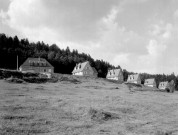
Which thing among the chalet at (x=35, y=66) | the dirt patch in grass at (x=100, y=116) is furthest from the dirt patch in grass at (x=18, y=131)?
the chalet at (x=35, y=66)

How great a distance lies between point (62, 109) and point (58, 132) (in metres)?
7.86

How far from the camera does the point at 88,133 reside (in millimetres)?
15922

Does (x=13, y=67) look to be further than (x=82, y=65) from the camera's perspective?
Yes

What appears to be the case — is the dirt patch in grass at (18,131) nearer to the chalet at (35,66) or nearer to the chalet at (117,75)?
the chalet at (35,66)

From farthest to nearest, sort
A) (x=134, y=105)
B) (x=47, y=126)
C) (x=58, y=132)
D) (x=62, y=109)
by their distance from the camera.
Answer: (x=134, y=105) → (x=62, y=109) → (x=47, y=126) → (x=58, y=132)

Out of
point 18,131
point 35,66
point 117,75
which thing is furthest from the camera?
point 117,75

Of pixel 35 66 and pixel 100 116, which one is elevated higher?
pixel 35 66

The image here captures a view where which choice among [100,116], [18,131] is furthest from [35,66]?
[18,131]

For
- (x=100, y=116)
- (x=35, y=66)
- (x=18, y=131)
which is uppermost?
(x=35, y=66)

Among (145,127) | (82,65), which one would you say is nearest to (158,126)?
(145,127)

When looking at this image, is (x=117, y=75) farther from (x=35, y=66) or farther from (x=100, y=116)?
(x=100, y=116)

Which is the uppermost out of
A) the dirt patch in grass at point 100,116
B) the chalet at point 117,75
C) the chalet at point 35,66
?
the chalet at point 35,66

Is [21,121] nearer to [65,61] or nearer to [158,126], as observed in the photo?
[158,126]

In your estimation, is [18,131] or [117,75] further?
[117,75]
